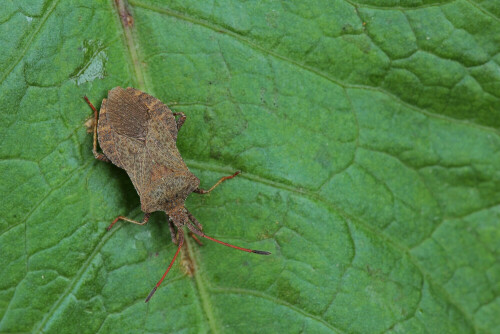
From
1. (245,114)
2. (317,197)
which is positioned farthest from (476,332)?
(245,114)

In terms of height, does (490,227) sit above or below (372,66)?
below

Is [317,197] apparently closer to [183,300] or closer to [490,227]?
[183,300]

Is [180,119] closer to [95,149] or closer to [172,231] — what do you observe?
[95,149]

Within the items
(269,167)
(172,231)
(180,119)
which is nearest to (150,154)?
(180,119)

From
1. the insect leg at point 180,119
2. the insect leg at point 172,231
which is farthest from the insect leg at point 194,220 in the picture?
the insect leg at point 180,119

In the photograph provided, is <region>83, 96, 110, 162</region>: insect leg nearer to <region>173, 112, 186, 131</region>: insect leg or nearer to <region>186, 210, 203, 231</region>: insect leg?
<region>173, 112, 186, 131</region>: insect leg

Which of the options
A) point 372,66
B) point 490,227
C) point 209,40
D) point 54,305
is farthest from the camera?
point 490,227
